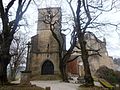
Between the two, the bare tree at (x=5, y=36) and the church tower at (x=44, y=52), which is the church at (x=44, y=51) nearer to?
the church tower at (x=44, y=52)

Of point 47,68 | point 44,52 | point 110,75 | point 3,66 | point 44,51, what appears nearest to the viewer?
point 3,66

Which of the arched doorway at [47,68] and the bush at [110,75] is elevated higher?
the arched doorway at [47,68]

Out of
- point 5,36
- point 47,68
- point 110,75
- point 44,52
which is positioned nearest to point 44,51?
point 44,52

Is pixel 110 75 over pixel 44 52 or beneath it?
beneath

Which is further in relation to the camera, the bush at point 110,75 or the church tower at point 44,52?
the church tower at point 44,52

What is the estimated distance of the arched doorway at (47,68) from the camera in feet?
129

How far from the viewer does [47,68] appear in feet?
131

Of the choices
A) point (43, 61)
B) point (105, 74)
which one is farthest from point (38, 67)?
point (105, 74)

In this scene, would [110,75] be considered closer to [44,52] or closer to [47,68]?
[47,68]

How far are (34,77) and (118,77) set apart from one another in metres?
14.1

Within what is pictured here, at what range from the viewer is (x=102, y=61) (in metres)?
60.0

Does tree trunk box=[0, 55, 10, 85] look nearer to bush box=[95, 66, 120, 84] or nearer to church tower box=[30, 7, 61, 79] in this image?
church tower box=[30, 7, 61, 79]

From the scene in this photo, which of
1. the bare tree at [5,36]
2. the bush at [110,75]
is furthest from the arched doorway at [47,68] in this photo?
the bare tree at [5,36]

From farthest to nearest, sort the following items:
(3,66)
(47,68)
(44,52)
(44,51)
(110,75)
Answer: (44,51)
(44,52)
(47,68)
(110,75)
(3,66)
